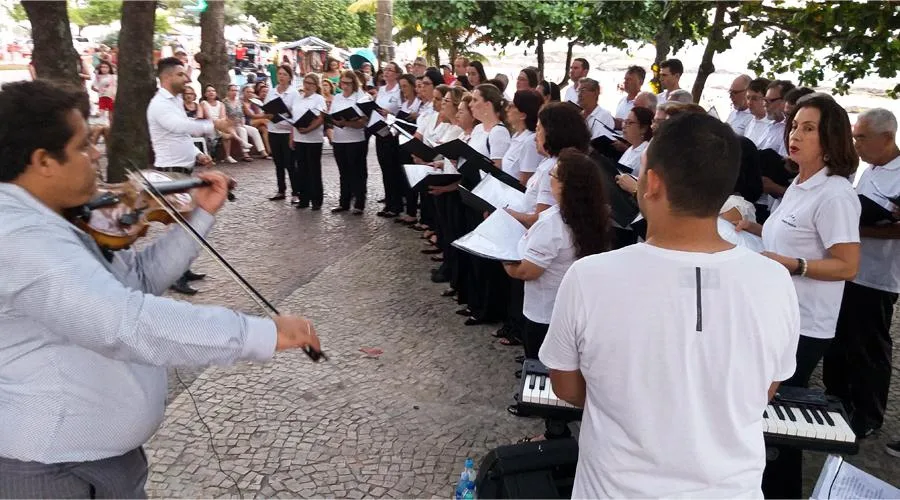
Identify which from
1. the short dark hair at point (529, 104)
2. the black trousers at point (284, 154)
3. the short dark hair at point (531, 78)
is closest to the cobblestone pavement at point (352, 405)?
the short dark hair at point (529, 104)

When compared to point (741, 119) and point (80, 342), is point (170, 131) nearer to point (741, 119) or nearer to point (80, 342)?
point (80, 342)

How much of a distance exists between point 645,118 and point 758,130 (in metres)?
1.89

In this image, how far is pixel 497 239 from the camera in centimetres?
388

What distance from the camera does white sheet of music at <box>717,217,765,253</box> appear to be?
3094mm

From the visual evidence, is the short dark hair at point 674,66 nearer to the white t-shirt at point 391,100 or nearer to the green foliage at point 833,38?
the green foliage at point 833,38

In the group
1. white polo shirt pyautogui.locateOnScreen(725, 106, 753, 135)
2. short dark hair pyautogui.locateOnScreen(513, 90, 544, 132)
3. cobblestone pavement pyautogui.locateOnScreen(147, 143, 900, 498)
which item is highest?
short dark hair pyautogui.locateOnScreen(513, 90, 544, 132)

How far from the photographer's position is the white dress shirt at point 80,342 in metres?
1.47

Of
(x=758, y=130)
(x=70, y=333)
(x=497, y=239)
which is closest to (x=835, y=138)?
(x=497, y=239)

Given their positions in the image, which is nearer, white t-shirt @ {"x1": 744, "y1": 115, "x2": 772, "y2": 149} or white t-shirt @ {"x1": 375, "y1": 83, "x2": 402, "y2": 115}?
white t-shirt @ {"x1": 744, "y1": 115, "x2": 772, "y2": 149}

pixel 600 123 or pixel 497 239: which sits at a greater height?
pixel 600 123

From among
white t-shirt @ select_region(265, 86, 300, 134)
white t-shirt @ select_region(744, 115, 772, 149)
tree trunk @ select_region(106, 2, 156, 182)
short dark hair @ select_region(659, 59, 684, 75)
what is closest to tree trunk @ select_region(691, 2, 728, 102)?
short dark hair @ select_region(659, 59, 684, 75)

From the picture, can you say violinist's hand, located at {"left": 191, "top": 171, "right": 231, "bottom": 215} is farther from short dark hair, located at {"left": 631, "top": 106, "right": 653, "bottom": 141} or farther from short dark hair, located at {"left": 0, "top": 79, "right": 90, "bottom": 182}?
short dark hair, located at {"left": 631, "top": 106, "right": 653, "bottom": 141}

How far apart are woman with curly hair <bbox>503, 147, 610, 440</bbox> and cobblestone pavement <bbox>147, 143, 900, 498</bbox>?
0.83 m

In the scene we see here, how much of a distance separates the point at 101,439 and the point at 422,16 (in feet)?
36.1
